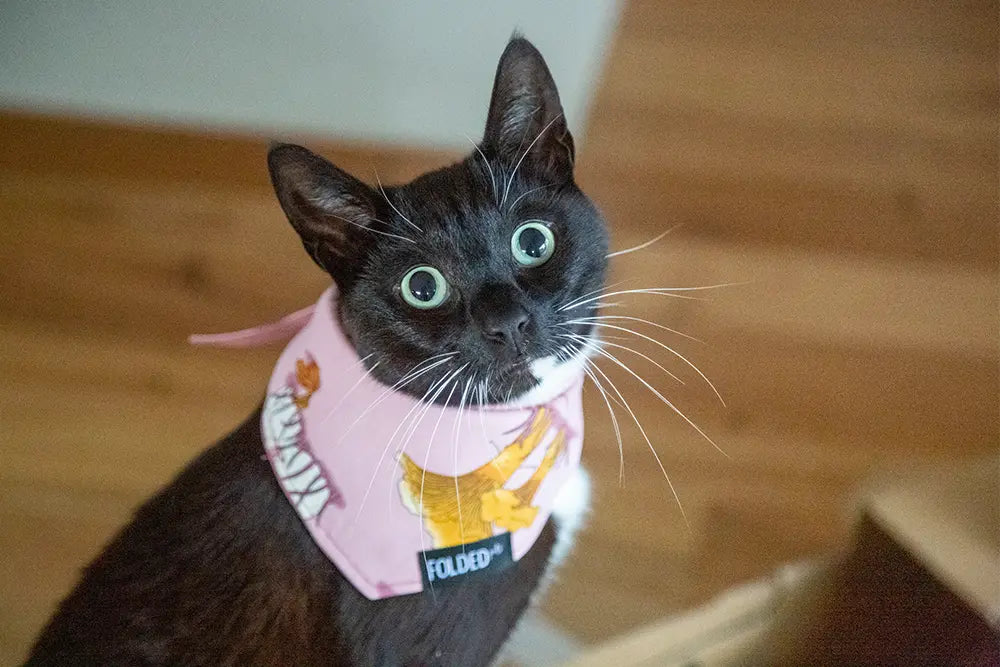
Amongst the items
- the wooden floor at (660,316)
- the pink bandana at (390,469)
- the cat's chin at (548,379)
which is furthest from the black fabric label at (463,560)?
the wooden floor at (660,316)

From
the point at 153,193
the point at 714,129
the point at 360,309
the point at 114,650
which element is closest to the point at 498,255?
the point at 360,309

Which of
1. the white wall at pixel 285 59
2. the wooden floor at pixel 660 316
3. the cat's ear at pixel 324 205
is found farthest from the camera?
the wooden floor at pixel 660 316

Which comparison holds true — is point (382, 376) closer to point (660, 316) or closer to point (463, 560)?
point (463, 560)

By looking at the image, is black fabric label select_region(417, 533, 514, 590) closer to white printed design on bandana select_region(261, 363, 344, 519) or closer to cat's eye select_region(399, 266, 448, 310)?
white printed design on bandana select_region(261, 363, 344, 519)

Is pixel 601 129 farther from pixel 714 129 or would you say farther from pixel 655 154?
pixel 714 129

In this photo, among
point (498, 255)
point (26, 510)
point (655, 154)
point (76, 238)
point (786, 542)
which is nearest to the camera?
point (498, 255)

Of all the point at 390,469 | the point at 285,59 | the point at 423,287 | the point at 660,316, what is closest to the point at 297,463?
the point at 390,469

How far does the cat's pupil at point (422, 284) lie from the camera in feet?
2.27

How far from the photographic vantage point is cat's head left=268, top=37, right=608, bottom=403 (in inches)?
26.3

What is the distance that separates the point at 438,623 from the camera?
0.73 m

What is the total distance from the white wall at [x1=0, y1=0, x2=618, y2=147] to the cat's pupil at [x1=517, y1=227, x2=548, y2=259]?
0.61 feet

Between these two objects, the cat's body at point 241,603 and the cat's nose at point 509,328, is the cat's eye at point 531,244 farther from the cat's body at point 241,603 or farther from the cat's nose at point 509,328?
the cat's body at point 241,603

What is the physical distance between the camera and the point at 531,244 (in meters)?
0.70

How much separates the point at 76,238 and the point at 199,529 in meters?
0.77
